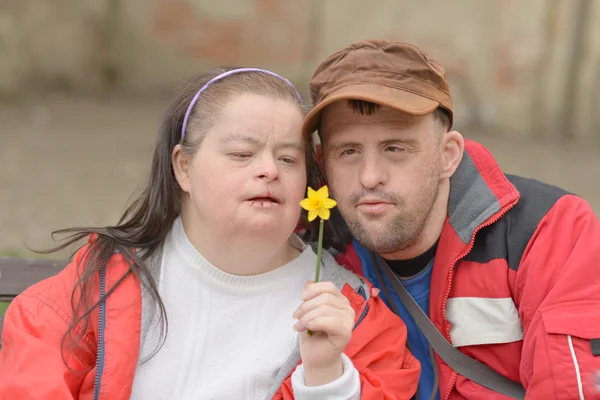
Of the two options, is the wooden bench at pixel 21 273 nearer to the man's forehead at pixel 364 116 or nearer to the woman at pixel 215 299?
the woman at pixel 215 299

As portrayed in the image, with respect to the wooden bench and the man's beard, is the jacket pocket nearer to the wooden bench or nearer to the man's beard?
the man's beard

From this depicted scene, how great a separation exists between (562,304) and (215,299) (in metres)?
0.93

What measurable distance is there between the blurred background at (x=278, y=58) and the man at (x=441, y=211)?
3.67m

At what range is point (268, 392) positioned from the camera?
2449 millimetres

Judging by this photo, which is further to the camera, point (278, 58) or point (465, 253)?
point (278, 58)

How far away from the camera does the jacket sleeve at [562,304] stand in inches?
87.6

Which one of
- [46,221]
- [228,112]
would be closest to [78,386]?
[228,112]

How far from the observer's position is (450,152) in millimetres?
2646

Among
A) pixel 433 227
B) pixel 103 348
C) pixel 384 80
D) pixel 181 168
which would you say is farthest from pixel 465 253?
pixel 103 348

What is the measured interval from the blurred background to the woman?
360 cm

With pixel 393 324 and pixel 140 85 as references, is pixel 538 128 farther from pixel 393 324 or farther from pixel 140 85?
pixel 393 324

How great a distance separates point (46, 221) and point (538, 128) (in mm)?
3643

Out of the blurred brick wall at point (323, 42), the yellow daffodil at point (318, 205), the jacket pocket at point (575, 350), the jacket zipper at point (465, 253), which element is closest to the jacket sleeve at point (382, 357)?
the jacket zipper at point (465, 253)

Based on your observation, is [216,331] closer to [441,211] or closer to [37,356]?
[37,356]
